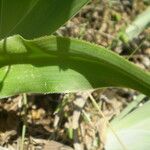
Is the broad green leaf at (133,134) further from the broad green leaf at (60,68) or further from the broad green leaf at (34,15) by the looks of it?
the broad green leaf at (34,15)

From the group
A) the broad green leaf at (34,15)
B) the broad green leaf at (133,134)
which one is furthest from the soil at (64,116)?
the broad green leaf at (34,15)

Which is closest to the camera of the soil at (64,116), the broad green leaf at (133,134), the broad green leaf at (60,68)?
the broad green leaf at (60,68)

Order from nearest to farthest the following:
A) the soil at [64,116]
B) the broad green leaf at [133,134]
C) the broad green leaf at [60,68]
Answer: the broad green leaf at [60,68]
the broad green leaf at [133,134]
the soil at [64,116]

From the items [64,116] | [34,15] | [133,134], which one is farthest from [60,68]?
[64,116]

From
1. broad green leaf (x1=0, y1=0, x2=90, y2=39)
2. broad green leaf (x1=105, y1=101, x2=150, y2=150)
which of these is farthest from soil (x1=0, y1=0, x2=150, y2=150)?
broad green leaf (x1=0, y1=0, x2=90, y2=39)

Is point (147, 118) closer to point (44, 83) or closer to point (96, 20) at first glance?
point (44, 83)

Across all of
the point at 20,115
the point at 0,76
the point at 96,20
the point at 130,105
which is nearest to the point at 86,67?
the point at 0,76

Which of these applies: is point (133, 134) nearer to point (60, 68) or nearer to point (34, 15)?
point (60, 68)
